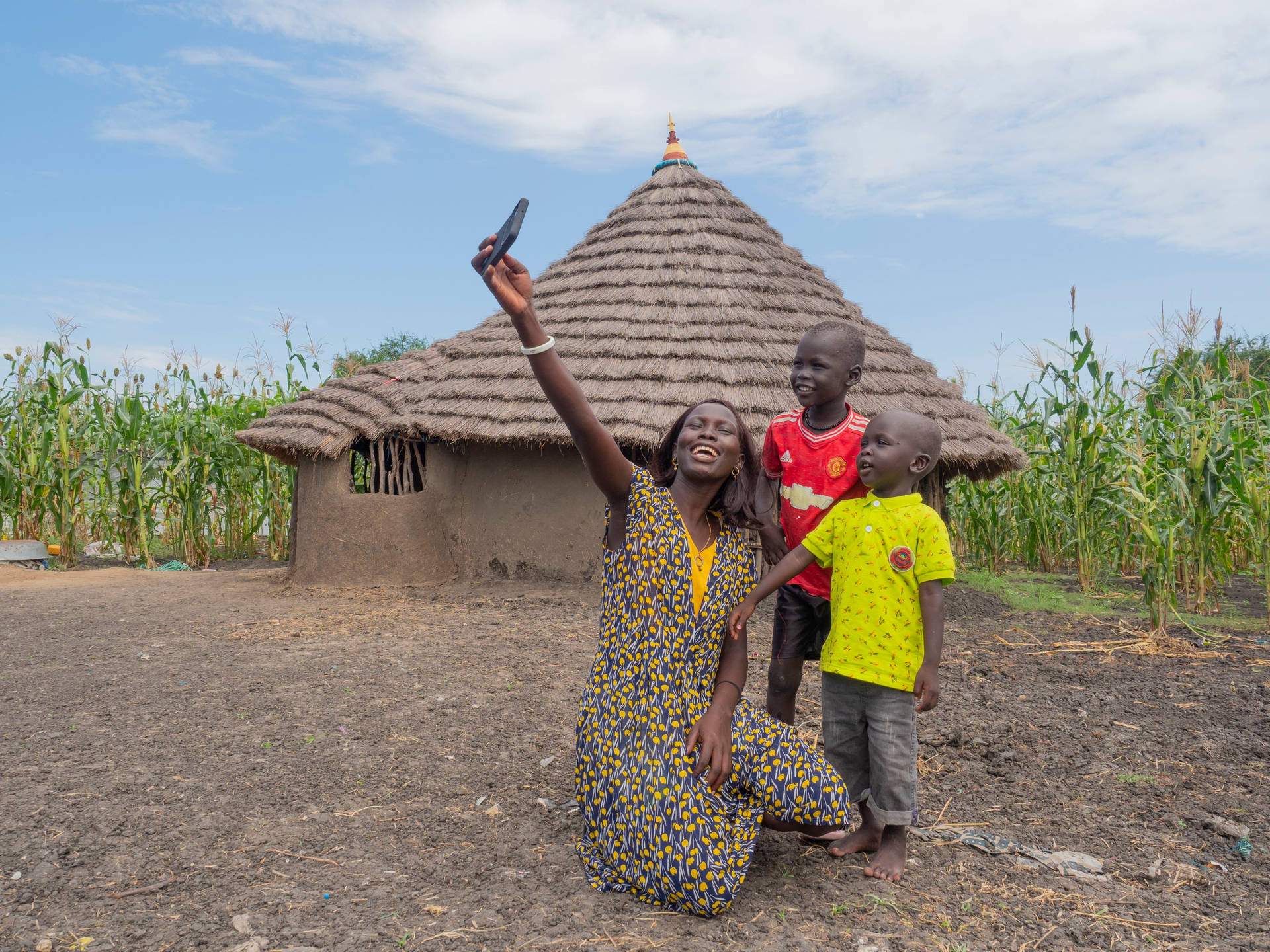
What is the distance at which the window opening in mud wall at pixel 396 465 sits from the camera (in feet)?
26.9

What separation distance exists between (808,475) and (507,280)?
4.06ft

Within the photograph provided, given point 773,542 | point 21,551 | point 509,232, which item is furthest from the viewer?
point 21,551

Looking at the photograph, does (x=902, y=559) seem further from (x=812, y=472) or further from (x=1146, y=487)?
(x=1146, y=487)

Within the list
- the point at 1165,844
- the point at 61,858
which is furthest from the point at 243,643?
the point at 1165,844

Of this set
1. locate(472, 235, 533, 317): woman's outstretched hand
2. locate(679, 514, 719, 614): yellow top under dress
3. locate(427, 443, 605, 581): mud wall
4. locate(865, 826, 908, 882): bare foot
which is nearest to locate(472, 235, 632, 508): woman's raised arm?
locate(472, 235, 533, 317): woman's outstretched hand

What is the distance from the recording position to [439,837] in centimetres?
277

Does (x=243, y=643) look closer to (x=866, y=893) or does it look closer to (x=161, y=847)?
(x=161, y=847)

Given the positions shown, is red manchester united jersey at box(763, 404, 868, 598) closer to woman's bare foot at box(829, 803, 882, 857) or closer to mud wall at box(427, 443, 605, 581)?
woman's bare foot at box(829, 803, 882, 857)

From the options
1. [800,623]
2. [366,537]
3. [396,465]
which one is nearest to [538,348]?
[800,623]

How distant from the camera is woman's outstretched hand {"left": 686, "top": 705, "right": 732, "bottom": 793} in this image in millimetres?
2350

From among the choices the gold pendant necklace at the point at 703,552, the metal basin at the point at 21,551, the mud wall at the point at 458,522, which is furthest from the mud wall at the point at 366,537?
the gold pendant necklace at the point at 703,552

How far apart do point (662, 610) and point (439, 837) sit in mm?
1059

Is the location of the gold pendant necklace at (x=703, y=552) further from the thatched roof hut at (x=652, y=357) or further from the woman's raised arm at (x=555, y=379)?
the thatched roof hut at (x=652, y=357)

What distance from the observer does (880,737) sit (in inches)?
99.7
